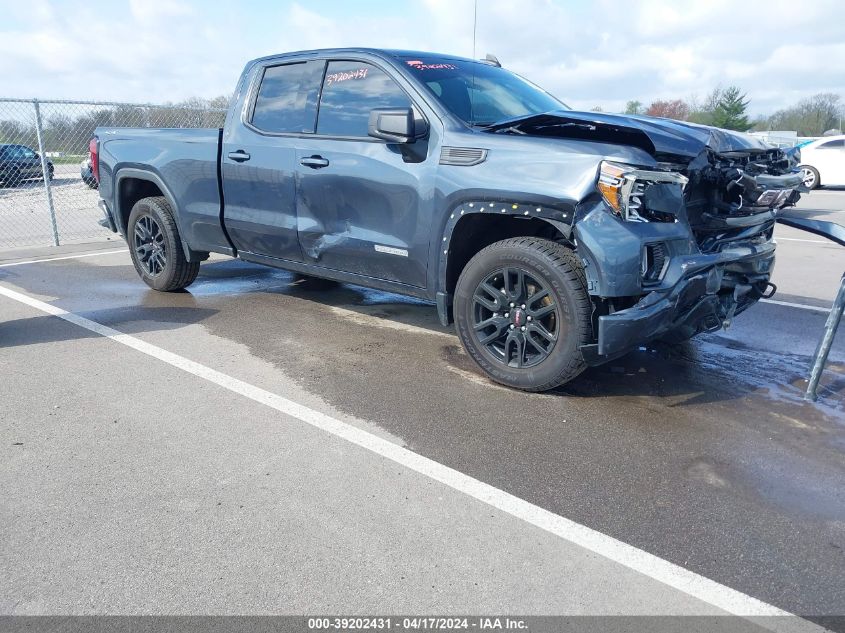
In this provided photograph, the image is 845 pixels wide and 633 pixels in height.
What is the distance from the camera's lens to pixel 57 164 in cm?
1172

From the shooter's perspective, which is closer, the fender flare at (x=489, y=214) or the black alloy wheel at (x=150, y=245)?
the fender flare at (x=489, y=214)

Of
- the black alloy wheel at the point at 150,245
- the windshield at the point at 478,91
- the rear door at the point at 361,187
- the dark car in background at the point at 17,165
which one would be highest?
the windshield at the point at 478,91

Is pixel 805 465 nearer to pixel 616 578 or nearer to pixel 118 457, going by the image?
pixel 616 578

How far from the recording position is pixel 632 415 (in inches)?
156

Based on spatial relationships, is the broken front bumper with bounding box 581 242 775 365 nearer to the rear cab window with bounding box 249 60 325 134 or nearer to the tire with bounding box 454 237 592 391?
the tire with bounding box 454 237 592 391

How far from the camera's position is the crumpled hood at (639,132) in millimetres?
3791

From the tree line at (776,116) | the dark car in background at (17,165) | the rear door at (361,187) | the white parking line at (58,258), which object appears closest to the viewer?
the rear door at (361,187)

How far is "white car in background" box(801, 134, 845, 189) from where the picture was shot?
20906 millimetres

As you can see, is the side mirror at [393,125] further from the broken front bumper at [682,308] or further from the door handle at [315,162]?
the broken front bumper at [682,308]

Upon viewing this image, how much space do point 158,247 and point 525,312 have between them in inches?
158

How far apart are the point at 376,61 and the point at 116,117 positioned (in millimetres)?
7524

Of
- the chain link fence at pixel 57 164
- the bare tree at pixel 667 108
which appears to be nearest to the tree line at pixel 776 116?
the bare tree at pixel 667 108

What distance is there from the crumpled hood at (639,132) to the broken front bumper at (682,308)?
595mm

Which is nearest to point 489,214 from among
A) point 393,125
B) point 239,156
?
point 393,125
